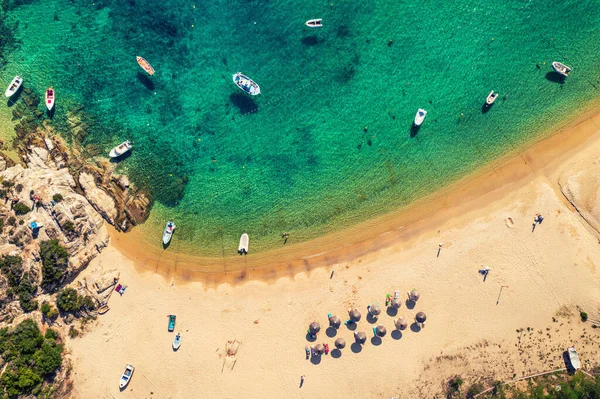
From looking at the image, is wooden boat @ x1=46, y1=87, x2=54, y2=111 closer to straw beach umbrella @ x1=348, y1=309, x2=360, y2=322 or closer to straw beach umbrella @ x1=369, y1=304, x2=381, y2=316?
straw beach umbrella @ x1=348, y1=309, x2=360, y2=322

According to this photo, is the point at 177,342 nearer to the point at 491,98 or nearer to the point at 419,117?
the point at 419,117

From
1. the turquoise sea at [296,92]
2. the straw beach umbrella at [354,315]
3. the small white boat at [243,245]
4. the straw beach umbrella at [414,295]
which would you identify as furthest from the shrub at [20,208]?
the straw beach umbrella at [414,295]

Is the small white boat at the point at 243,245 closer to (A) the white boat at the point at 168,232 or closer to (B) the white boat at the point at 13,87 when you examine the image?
(A) the white boat at the point at 168,232

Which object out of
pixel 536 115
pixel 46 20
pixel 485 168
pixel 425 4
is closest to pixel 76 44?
pixel 46 20

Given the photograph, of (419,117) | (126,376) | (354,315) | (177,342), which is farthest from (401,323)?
(126,376)

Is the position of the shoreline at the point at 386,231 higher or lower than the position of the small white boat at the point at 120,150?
lower

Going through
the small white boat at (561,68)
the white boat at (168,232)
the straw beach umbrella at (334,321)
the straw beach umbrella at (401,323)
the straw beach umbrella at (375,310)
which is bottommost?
the straw beach umbrella at (401,323)

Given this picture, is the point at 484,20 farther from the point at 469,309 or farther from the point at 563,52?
the point at 469,309
